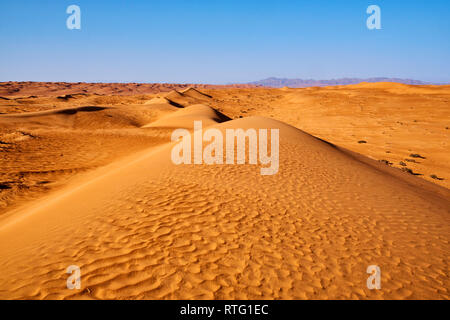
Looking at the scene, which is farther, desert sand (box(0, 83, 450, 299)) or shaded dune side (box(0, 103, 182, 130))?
shaded dune side (box(0, 103, 182, 130))

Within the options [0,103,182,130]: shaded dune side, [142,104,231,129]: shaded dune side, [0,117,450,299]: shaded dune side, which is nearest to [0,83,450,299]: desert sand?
[0,117,450,299]: shaded dune side

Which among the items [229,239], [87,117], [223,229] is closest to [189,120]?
[87,117]

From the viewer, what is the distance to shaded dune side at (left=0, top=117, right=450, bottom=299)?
11.7 feet

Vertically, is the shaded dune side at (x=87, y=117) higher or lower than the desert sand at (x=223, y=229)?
higher

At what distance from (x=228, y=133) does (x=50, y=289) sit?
8.15m

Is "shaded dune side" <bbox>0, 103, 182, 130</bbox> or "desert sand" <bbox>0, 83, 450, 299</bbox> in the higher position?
"shaded dune side" <bbox>0, 103, 182, 130</bbox>

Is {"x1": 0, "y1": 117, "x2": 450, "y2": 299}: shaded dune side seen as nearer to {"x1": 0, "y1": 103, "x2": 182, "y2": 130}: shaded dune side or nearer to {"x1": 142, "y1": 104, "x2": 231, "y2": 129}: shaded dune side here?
{"x1": 142, "y1": 104, "x2": 231, "y2": 129}: shaded dune side

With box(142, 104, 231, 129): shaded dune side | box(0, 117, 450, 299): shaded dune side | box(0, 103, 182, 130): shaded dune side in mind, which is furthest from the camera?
box(142, 104, 231, 129): shaded dune side

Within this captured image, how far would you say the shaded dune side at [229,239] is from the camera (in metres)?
3.56

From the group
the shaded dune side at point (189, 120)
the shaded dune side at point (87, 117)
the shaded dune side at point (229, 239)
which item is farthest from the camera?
the shaded dune side at point (189, 120)

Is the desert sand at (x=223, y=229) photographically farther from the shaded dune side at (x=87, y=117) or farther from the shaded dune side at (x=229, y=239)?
the shaded dune side at (x=87, y=117)

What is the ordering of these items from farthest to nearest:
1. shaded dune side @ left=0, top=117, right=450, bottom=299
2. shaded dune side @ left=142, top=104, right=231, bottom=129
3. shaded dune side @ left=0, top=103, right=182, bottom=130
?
shaded dune side @ left=142, top=104, right=231, bottom=129
shaded dune side @ left=0, top=103, right=182, bottom=130
shaded dune side @ left=0, top=117, right=450, bottom=299

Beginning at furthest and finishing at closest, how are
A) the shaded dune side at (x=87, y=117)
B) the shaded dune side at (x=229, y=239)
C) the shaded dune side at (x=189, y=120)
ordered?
1. the shaded dune side at (x=189, y=120)
2. the shaded dune side at (x=87, y=117)
3. the shaded dune side at (x=229, y=239)

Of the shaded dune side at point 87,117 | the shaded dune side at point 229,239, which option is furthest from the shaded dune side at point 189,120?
the shaded dune side at point 229,239
